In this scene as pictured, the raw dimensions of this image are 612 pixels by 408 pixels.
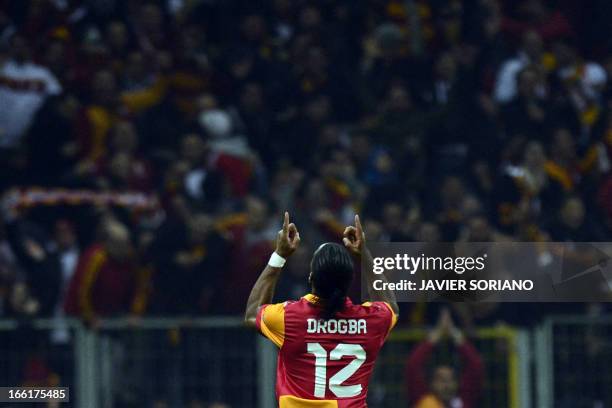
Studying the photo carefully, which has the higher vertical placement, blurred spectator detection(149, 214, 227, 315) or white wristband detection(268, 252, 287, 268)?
blurred spectator detection(149, 214, 227, 315)

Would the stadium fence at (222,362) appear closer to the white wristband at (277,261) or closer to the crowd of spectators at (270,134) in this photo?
the crowd of spectators at (270,134)

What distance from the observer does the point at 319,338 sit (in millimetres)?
6480

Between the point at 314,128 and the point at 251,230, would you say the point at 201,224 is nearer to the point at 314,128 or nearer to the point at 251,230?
the point at 251,230

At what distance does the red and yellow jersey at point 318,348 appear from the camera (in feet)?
21.3

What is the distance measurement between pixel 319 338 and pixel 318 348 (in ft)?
0.15

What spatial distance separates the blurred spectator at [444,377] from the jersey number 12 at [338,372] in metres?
4.26

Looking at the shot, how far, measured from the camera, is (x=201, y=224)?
38.7ft

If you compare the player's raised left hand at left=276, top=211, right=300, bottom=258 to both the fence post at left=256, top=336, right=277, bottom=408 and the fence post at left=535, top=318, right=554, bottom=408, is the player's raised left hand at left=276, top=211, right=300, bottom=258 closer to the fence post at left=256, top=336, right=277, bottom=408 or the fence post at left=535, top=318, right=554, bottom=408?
the fence post at left=256, top=336, right=277, bottom=408

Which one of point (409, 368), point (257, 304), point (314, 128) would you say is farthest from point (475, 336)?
point (257, 304)

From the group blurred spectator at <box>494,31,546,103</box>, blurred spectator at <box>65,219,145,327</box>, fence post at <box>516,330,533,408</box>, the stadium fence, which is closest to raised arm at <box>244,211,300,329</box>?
the stadium fence

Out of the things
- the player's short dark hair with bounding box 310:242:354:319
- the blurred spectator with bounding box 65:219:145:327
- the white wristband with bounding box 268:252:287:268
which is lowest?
the player's short dark hair with bounding box 310:242:354:319

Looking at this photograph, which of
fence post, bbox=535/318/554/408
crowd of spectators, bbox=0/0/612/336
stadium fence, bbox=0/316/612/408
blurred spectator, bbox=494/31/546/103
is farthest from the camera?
blurred spectator, bbox=494/31/546/103

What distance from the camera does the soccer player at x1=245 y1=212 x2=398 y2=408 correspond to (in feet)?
21.3

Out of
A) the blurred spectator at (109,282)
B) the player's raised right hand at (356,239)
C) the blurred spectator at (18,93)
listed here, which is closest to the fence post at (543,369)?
the blurred spectator at (109,282)
